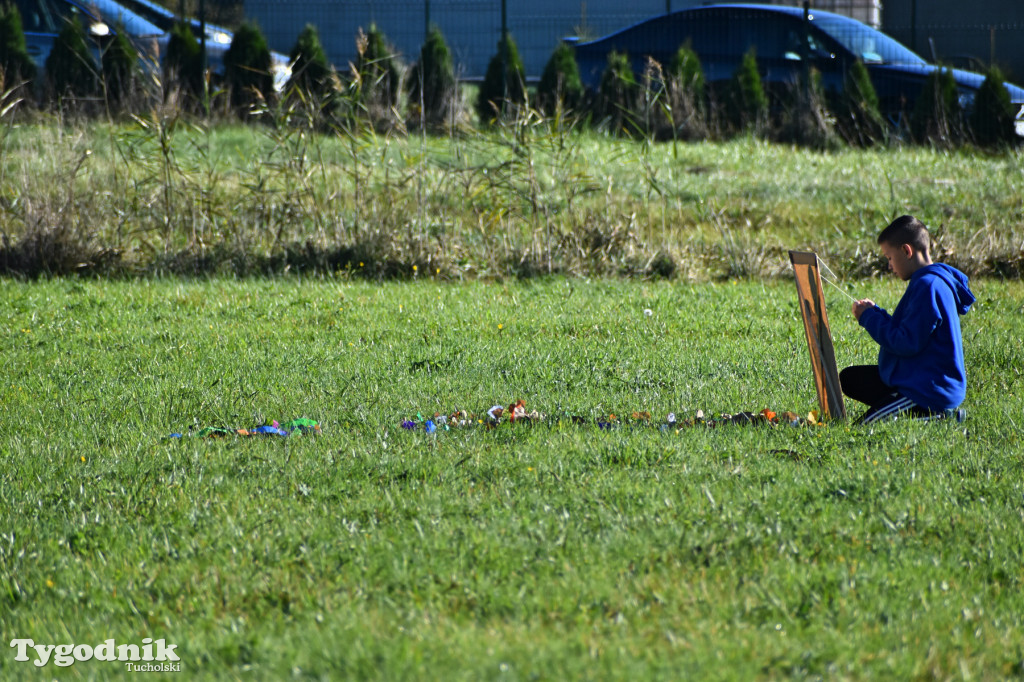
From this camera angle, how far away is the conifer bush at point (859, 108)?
50.7 feet

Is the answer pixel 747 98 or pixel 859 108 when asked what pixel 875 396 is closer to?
pixel 747 98

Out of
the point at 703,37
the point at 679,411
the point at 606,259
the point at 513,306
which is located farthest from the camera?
the point at 703,37

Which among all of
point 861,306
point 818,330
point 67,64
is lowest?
point 818,330

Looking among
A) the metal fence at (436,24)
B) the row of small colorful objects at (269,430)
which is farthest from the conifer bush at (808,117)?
the row of small colorful objects at (269,430)

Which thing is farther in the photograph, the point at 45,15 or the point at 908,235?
the point at 45,15

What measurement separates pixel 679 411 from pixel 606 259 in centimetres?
489

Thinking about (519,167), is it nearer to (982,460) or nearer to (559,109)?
(559,109)

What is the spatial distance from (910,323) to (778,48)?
13.1 metres

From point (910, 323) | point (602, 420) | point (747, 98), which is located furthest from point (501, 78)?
point (910, 323)

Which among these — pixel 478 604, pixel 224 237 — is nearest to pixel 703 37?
pixel 224 237

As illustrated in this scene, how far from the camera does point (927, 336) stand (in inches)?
184

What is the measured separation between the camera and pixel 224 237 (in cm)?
1008

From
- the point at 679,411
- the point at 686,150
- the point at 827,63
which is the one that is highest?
the point at 827,63

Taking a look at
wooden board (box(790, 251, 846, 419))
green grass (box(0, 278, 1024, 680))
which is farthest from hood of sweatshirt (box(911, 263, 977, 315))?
green grass (box(0, 278, 1024, 680))
